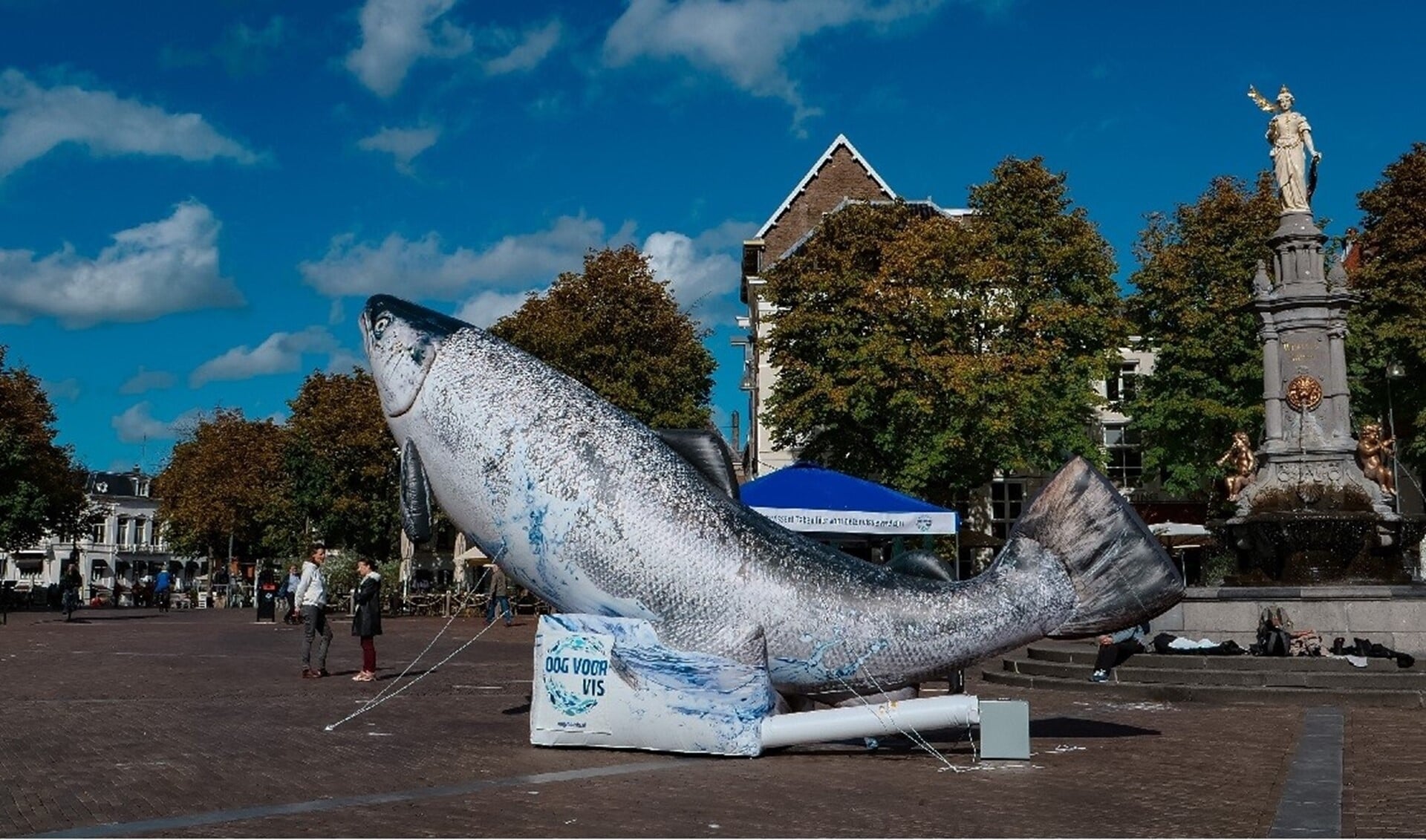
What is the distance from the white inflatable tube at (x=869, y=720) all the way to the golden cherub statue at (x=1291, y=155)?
15.5 m

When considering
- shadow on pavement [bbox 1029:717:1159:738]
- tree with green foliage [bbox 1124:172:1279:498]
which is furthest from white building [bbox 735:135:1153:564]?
shadow on pavement [bbox 1029:717:1159:738]

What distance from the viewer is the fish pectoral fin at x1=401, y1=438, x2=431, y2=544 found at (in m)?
9.43

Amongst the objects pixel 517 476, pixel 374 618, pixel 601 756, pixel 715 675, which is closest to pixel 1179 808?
pixel 715 675

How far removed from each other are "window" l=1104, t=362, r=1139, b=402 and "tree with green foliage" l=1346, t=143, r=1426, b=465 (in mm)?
7031

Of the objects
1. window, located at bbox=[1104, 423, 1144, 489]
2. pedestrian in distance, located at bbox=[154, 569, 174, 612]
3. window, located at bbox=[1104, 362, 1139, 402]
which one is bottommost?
pedestrian in distance, located at bbox=[154, 569, 174, 612]

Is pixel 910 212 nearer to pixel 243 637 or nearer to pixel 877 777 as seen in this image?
pixel 243 637

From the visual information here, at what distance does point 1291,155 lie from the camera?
20812 mm

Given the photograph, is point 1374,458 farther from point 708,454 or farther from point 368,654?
point 368,654

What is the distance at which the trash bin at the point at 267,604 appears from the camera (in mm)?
38000

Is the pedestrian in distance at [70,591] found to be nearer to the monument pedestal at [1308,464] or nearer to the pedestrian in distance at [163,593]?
the pedestrian in distance at [163,593]

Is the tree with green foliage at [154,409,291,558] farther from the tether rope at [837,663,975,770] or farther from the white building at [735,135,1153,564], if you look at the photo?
the tether rope at [837,663,975,770]

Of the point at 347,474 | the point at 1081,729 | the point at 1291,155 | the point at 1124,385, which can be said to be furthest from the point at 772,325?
the point at 1081,729

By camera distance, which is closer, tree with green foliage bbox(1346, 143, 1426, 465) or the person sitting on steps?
the person sitting on steps

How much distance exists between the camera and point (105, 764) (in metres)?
8.56
